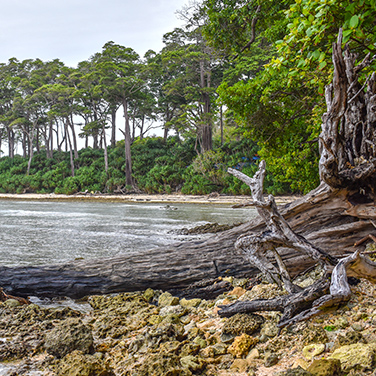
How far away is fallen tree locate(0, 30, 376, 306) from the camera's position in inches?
127

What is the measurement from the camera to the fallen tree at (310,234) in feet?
10.6

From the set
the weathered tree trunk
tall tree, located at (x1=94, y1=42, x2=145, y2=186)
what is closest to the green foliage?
the weathered tree trunk

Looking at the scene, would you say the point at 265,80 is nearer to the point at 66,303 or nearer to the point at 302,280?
the point at 302,280

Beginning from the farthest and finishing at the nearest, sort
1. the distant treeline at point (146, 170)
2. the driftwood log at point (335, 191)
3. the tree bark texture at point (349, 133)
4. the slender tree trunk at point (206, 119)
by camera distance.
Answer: the slender tree trunk at point (206, 119), the distant treeline at point (146, 170), the tree bark texture at point (349, 133), the driftwood log at point (335, 191)

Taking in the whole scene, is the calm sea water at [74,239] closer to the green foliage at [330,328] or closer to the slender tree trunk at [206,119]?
the green foliage at [330,328]

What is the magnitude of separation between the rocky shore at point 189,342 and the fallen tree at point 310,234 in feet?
1.86

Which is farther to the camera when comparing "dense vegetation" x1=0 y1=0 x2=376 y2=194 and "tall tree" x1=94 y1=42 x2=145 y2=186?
"tall tree" x1=94 y1=42 x2=145 y2=186

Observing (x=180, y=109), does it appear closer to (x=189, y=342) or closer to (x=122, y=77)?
(x=122, y=77)

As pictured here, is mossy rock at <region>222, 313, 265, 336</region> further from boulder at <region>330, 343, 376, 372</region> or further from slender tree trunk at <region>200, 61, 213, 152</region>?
slender tree trunk at <region>200, 61, 213, 152</region>

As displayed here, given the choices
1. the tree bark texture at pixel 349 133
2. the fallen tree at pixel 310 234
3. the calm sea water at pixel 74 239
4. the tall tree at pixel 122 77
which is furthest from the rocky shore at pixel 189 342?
the tall tree at pixel 122 77

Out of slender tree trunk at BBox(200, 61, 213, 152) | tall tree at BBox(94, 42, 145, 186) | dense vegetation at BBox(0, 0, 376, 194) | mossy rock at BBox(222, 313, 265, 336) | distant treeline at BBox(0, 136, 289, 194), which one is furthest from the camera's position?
tall tree at BBox(94, 42, 145, 186)

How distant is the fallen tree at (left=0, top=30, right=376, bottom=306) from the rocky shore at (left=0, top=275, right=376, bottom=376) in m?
0.57

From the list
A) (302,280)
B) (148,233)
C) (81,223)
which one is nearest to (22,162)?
(81,223)

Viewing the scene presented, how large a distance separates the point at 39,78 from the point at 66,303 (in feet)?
128
